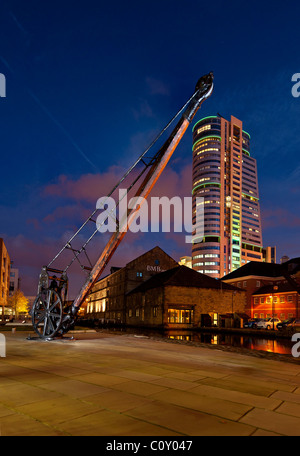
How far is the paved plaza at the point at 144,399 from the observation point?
400 centimetres

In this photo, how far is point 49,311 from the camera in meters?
15.6

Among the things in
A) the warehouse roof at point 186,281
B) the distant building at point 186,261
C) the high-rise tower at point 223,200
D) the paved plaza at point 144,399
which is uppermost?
the high-rise tower at point 223,200

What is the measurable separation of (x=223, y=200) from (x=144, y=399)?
160544 mm

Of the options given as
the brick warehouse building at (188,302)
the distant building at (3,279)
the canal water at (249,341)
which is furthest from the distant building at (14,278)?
the canal water at (249,341)

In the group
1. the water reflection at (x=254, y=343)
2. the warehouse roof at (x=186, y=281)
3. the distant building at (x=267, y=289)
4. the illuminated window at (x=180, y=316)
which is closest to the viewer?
the water reflection at (x=254, y=343)

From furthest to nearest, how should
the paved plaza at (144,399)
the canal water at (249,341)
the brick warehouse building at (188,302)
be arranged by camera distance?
the brick warehouse building at (188,302), the canal water at (249,341), the paved plaza at (144,399)

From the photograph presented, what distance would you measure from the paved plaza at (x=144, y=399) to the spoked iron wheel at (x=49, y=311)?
6135 millimetres

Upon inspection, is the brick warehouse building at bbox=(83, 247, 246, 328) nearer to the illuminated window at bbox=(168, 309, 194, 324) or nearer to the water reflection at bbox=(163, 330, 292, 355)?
the illuminated window at bbox=(168, 309, 194, 324)

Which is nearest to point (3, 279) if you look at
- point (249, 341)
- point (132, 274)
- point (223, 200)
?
point (132, 274)

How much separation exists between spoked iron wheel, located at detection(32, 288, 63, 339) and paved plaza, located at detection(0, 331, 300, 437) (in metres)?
6.13

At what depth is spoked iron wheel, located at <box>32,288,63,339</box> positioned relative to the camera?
15.5 meters

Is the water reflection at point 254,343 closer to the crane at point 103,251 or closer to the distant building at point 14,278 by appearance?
the crane at point 103,251

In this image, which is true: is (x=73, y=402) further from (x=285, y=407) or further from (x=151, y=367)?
(x=151, y=367)
